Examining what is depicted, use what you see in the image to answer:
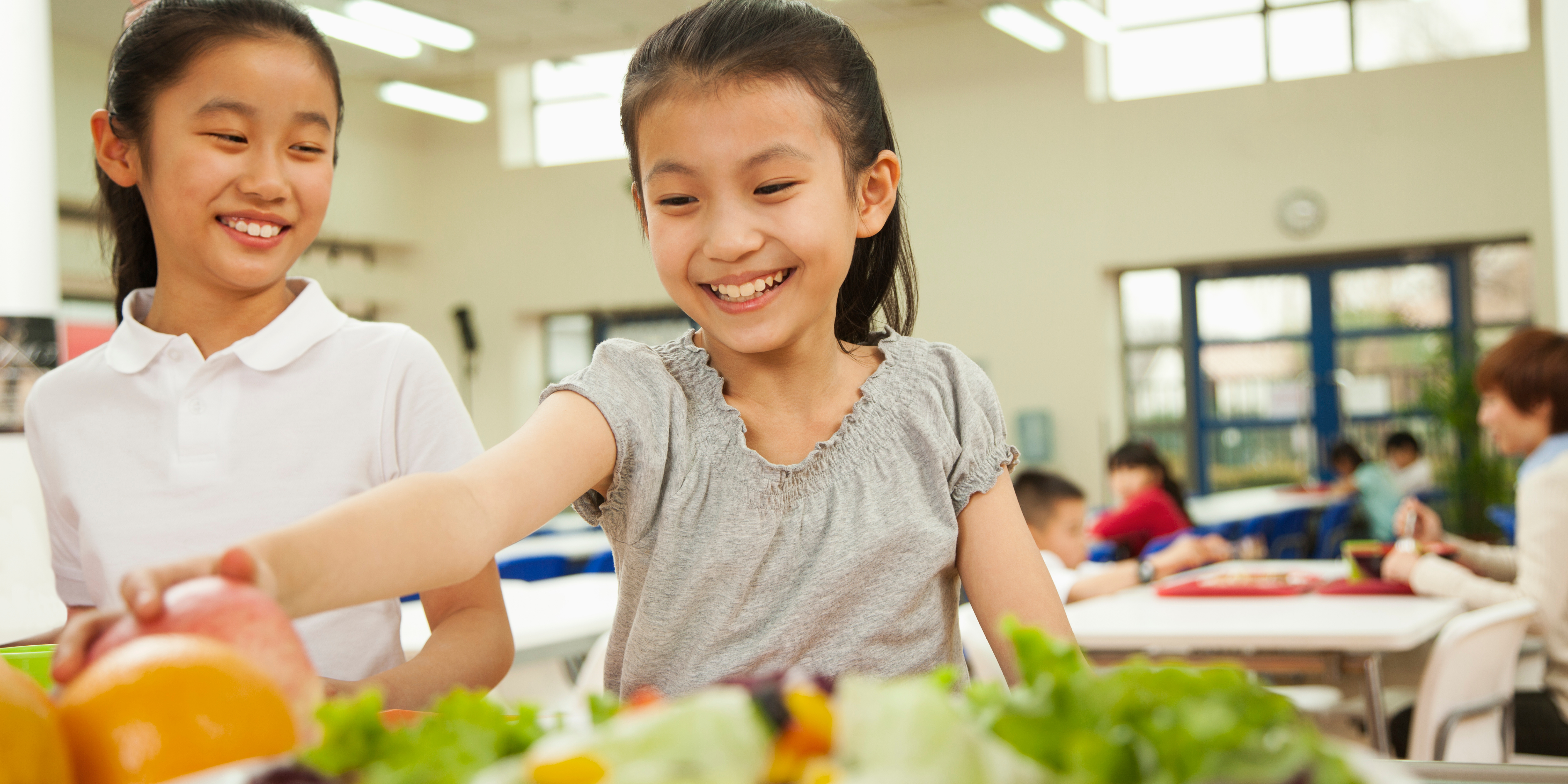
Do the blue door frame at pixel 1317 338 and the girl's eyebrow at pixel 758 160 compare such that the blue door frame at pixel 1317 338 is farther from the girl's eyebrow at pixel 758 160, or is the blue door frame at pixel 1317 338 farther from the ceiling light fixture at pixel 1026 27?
the girl's eyebrow at pixel 758 160

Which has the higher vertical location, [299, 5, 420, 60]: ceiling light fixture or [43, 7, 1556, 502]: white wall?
[299, 5, 420, 60]: ceiling light fixture

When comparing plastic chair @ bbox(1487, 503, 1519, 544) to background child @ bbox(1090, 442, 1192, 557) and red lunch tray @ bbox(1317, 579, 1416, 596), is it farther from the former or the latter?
red lunch tray @ bbox(1317, 579, 1416, 596)

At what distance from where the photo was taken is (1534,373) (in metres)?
3.40

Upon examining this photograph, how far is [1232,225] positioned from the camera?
9.33 metres

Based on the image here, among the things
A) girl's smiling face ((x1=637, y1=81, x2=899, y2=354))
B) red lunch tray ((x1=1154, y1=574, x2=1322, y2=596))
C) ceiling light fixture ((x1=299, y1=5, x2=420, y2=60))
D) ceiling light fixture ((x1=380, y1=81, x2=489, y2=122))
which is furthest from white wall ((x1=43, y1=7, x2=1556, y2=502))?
girl's smiling face ((x1=637, y1=81, x2=899, y2=354))

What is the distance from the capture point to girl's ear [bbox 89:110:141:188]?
1.14 m

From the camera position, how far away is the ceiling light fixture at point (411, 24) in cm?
727

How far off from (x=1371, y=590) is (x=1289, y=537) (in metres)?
5.74

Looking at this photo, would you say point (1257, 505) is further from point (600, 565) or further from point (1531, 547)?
point (1531, 547)

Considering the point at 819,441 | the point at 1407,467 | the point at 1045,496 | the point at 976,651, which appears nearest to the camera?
the point at 819,441

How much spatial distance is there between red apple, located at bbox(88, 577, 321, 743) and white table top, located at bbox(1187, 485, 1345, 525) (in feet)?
26.6

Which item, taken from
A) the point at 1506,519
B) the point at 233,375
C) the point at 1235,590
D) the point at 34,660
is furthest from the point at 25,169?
the point at 1506,519

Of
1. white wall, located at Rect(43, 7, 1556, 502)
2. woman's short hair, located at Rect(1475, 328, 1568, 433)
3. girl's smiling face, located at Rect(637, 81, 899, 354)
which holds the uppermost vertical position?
white wall, located at Rect(43, 7, 1556, 502)

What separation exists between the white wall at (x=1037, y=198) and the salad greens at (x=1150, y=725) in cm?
794
